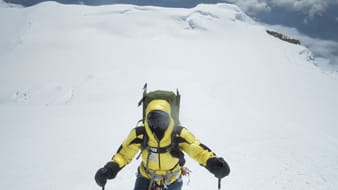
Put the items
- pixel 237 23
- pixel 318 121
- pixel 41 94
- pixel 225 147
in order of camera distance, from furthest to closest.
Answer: pixel 237 23 < pixel 41 94 < pixel 318 121 < pixel 225 147

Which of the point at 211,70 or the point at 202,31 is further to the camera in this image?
the point at 202,31

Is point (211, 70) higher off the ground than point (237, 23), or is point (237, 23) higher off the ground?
point (237, 23)

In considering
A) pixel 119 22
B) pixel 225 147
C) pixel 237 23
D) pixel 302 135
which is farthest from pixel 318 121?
pixel 237 23

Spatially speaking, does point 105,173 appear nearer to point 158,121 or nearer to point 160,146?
point 160,146

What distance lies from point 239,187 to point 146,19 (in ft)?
93.0

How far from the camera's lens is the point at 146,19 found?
3158 centimetres

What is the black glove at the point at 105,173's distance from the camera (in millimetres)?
3098

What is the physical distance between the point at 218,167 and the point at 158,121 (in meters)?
0.87

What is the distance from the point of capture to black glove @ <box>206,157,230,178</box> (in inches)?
117

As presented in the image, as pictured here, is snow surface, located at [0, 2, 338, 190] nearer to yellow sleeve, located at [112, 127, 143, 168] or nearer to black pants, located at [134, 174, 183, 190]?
black pants, located at [134, 174, 183, 190]

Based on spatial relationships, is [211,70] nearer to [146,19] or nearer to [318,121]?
[318,121]

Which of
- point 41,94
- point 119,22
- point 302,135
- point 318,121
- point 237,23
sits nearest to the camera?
point 302,135

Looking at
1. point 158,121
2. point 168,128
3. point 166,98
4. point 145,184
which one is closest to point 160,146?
point 168,128

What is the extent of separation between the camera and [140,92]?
14352mm
